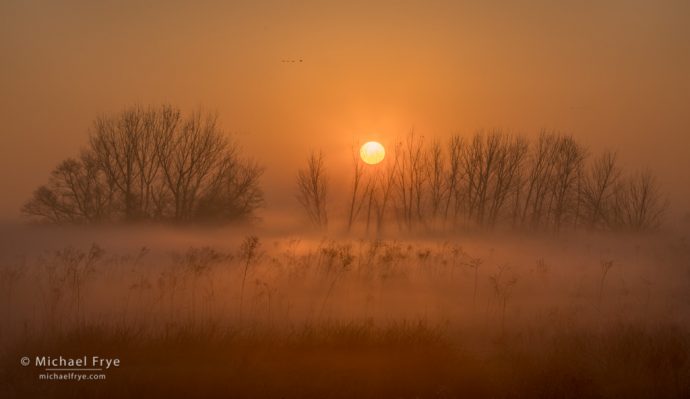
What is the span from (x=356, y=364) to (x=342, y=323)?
6.99ft

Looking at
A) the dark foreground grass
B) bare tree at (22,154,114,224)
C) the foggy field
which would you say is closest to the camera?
the dark foreground grass

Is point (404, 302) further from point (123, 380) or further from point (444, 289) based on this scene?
point (123, 380)

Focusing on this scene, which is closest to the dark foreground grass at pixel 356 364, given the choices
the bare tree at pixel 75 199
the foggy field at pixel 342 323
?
the foggy field at pixel 342 323

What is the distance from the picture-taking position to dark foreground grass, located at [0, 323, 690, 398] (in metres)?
7.32

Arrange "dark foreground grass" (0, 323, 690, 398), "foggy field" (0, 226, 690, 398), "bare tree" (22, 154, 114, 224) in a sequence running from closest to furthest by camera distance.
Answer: "dark foreground grass" (0, 323, 690, 398), "foggy field" (0, 226, 690, 398), "bare tree" (22, 154, 114, 224)

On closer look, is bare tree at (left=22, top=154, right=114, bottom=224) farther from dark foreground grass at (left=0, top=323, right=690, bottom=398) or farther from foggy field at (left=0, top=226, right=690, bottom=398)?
dark foreground grass at (left=0, top=323, right=690, bottom=398)

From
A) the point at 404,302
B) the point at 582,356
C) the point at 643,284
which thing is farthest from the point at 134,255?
the point at 643,284

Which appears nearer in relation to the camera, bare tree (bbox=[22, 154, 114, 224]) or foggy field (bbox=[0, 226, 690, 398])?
foggy field (bbox=[0, 226, 690, 398])

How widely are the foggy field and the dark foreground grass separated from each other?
27 millimetres

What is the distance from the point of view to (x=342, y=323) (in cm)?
1047

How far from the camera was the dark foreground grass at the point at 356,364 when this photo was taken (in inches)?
288

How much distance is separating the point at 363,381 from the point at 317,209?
28311 mm

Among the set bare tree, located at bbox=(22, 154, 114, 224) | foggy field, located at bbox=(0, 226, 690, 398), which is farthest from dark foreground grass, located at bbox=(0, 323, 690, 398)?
bare tree, located at bbox=(22, 154, 114, 224)

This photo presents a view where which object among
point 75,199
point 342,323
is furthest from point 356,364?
point 75,199
